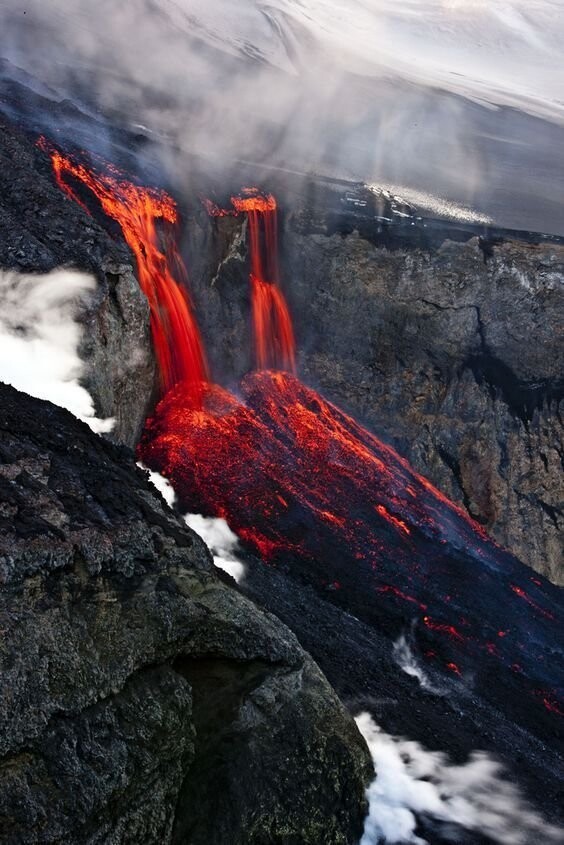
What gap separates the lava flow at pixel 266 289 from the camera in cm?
2822

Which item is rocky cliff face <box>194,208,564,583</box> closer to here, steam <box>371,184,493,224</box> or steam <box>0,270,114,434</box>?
steam <box>371,184,493,224</box>

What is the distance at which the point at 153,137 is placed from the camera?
3138cm

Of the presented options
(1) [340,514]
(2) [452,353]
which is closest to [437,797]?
(1) [340,514]

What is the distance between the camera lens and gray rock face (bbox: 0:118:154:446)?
17.2 meters

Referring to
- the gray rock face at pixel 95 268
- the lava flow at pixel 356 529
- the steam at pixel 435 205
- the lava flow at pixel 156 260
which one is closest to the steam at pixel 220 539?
the lava flow at pixel 356 529

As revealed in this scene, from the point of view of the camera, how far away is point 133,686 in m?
8.09

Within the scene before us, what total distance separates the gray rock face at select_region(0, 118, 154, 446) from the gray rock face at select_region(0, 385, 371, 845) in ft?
22.5

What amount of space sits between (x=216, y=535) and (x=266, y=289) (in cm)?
1400

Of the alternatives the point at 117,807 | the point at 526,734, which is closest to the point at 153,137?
the point at 526,734

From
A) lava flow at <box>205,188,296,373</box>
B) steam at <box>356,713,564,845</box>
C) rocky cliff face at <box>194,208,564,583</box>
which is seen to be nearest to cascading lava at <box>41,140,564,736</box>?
lava flow at <box>205,188,296,373</box>

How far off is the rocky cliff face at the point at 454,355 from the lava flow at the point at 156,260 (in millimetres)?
6997

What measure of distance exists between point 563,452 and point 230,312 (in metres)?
14.9

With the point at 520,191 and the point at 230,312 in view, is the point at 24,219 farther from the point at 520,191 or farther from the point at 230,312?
the point at 520,191

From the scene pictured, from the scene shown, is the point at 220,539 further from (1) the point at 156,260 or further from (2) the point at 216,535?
(1) the point at 156,260
